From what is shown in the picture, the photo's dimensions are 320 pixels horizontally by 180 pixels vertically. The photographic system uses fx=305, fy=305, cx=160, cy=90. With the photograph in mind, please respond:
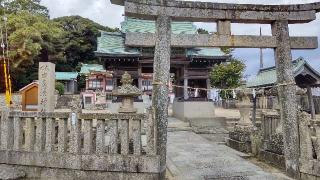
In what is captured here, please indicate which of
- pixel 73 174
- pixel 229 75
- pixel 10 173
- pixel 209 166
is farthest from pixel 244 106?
pixel 229 75

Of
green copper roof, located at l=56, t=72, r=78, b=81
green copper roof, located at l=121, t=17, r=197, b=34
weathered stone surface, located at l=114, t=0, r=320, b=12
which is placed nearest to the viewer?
weathered stone surface, located at l=114, t=0, r=320, b=12

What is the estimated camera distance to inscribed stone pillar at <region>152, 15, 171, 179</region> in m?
6.23

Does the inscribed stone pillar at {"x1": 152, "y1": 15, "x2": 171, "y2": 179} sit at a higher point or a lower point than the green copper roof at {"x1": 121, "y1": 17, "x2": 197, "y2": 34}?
lower

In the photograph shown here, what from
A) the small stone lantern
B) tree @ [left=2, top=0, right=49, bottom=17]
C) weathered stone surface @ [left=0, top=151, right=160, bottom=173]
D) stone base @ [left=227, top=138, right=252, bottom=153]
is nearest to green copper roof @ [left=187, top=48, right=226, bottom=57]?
the small stone lantern

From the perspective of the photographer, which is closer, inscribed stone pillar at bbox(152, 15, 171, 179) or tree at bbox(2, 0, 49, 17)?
inscribed stone pillar at bbox(152, 15, 171, 179)

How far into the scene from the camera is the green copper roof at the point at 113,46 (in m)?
19.6

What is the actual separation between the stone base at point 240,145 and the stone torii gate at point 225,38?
127 inches

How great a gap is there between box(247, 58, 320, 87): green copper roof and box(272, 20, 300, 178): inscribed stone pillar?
1107 cm

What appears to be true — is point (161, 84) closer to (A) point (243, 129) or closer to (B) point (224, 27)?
(B) point (224, 27)

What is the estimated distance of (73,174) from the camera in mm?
6438

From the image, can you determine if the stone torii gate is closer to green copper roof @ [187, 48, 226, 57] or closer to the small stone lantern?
the small stone lantern

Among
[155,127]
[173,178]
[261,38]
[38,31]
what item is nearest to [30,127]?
[155,127]

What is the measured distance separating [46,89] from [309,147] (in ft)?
25.5

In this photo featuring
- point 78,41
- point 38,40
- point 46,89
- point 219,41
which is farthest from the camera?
point 78,41
